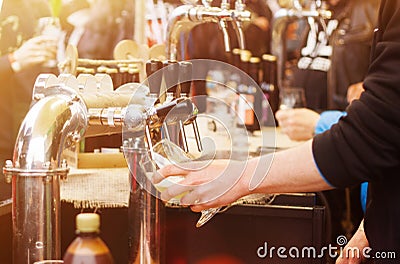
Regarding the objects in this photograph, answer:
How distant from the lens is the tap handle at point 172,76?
1.28m

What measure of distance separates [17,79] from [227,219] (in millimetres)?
1013

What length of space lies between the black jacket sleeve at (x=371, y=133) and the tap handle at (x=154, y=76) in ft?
1.08

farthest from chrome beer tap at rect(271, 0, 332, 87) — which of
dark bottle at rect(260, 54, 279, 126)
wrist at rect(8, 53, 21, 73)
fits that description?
wrist at rect(8, 53, 21, 73)

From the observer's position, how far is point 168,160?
1069 mm

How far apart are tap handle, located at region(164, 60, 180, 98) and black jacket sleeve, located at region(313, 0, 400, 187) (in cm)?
37

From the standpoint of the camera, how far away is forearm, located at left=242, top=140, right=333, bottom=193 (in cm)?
100

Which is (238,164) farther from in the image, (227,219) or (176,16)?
(176,16)

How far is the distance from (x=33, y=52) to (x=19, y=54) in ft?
0.14

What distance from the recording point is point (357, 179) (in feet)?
3.16

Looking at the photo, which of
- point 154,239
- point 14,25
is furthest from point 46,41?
point 154,239

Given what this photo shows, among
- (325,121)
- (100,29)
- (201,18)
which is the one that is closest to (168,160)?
(201,18)

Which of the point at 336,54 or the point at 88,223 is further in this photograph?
the point at 336,54

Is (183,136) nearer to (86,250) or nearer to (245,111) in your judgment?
(86,250)

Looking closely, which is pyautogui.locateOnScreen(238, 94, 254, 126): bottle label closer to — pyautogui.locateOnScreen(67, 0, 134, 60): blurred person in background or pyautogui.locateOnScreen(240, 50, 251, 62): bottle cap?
pyautogui.locateOnScreen(240, 50, 251, 62): bottle cap
